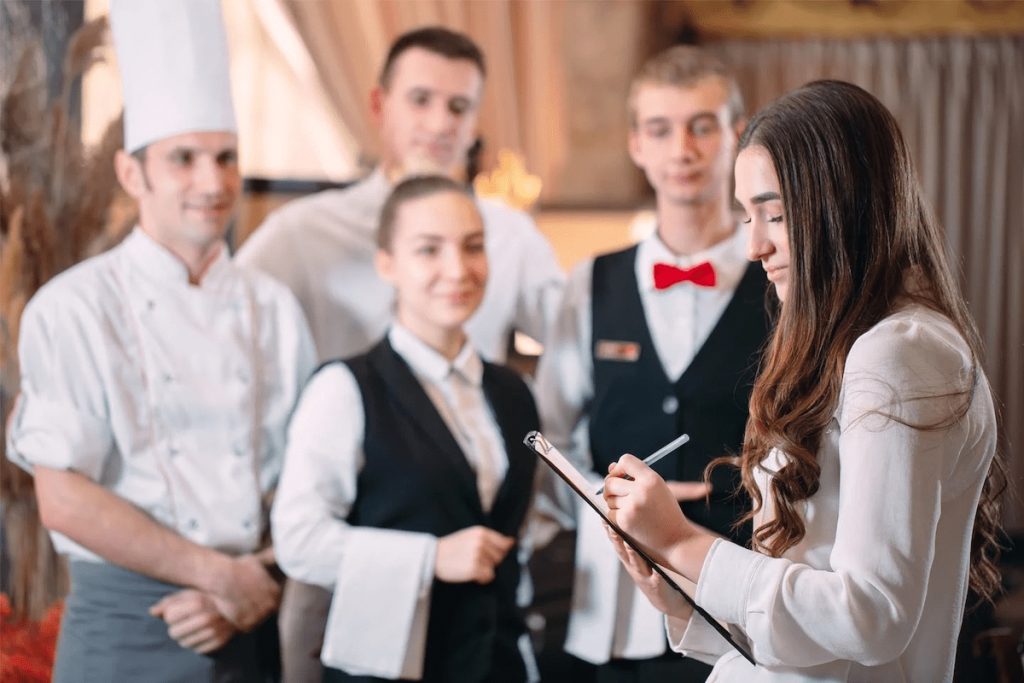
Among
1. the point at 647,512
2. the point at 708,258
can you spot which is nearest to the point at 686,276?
the point at 708,258

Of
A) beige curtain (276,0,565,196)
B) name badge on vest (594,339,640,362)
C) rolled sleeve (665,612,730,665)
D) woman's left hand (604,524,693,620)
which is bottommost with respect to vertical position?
rolled sleeve (665,612,730,665)

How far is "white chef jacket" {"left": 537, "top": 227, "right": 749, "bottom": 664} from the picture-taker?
1.65m

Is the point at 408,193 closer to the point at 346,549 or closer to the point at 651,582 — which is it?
the point at 346,549

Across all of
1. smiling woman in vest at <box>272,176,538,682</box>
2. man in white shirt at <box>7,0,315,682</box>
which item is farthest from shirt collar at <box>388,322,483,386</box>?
man in white shirt at <box>7,0,315,682</box>

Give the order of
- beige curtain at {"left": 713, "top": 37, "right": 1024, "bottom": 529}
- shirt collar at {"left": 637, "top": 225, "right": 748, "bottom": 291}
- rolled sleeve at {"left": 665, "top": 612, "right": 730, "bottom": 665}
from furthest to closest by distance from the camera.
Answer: beige curtain at {"left": 713, "top": 37, "right": 1024, "bottom": 529} < shirt collar at {"left": 637, "top": 225, "right": 748, "bottom": 291} < rolled sleeve at {"left": 665, "top": 612, "right": 730, "bottom": 665}

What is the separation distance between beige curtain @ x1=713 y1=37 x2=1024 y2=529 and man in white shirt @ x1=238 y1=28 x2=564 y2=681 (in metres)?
3.08

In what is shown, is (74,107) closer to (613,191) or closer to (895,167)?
(895,167)

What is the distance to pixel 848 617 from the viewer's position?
94 centimetres

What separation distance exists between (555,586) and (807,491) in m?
1.41

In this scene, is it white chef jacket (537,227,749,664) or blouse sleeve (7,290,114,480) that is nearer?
blouse sleeve (7,290,114,480)

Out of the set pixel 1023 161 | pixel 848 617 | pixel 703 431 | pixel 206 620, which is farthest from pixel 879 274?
pixel 1023 161

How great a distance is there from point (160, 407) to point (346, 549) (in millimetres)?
318

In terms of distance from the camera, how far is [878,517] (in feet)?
3.09

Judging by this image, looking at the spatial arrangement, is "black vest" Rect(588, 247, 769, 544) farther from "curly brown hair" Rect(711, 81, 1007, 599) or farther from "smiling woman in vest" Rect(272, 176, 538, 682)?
"curly brown hair" Rect(711, 81, 1007, 599)
